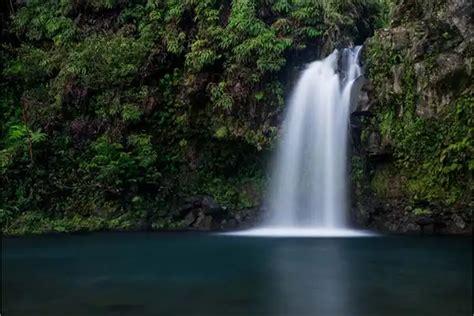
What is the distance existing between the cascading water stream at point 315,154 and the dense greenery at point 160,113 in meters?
0.58

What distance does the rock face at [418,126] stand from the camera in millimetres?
12461

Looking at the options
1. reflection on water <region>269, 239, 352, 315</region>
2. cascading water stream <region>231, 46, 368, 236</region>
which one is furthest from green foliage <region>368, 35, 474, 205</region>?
reflection on water <region>269, 239, 352, 315</region>

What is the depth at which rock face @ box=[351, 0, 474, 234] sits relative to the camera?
1246cm

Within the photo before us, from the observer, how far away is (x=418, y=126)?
42.4ft

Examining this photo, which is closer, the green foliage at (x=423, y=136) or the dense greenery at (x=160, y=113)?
the green foliage at (x=423, y=136)

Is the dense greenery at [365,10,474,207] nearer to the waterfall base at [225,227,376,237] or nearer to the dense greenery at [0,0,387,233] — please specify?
the waterfall base at [225,227,376,237]

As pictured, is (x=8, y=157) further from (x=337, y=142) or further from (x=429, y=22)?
(x=429, y=22)

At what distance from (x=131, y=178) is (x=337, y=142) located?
19.6ft

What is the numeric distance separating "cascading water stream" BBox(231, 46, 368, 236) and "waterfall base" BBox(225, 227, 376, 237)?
0.17ft

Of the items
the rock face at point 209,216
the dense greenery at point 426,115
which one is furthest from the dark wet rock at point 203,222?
the dense greenery at point 426,115

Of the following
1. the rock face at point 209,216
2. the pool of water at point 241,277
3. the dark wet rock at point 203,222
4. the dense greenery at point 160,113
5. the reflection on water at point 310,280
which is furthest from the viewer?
the dense greenery at point 160,113

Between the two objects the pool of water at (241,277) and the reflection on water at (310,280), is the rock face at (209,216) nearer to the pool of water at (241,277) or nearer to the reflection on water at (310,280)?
the pool of water at (241,277)

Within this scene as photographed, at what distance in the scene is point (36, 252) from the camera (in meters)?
10.3

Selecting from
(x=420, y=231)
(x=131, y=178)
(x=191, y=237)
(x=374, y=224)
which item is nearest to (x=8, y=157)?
(x=131, y=178)
